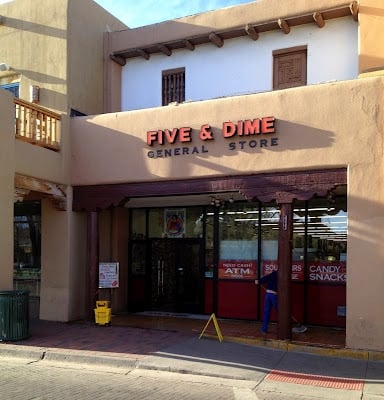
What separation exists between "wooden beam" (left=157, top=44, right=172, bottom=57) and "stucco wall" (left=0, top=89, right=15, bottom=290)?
15.0 feet

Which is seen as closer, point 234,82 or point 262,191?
point 262,191

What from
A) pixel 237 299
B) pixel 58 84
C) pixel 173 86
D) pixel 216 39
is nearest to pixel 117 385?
pixel 237 299

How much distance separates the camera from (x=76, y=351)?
9336 millimetres

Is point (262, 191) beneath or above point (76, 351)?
above

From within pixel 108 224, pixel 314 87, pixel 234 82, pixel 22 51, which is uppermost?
pixel 22 51

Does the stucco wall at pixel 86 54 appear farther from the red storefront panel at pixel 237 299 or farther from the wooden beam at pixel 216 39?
the red storefront panel at pixel 237 299

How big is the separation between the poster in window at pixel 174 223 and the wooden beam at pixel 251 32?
4.79 meters

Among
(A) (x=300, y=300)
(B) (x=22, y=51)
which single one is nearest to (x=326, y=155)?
(A) (x=300, y=300)

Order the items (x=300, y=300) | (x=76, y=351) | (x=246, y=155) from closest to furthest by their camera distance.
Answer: (x=76, y=351), (x=246, y=155), (x=300, y=300)

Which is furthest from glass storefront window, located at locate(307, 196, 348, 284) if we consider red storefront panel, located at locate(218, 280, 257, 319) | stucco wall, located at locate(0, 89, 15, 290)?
stucco wall, located at locate(0, 89, 15, 290)

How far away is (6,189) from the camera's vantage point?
10727mm

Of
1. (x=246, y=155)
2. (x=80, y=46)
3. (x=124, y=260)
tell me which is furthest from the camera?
(x=124, y=260)

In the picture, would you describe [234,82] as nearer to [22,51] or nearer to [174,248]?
[174,248]

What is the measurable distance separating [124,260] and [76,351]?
519cm
